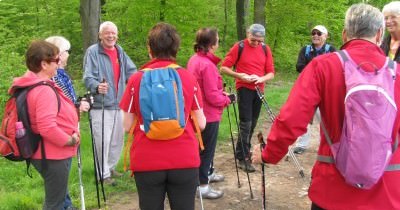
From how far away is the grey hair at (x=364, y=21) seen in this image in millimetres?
2727

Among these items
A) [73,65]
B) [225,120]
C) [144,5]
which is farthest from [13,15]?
[225,120]

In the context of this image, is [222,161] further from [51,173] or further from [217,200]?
[51,173]

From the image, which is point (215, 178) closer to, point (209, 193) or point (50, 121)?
point (209, 193)

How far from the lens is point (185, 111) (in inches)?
143

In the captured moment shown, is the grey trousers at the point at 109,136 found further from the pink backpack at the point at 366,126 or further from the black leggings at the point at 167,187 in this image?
the pink backpack at the point at 366,126

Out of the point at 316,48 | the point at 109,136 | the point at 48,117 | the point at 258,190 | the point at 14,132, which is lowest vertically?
the point at 258,190

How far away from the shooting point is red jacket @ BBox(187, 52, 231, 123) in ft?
17.5

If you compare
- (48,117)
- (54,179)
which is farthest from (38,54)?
(54,179)

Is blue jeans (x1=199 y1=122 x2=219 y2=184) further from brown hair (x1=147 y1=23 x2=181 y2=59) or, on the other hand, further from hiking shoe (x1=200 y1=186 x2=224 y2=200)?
brown hair (x1=147 y1=23 x2=181 y2=59)

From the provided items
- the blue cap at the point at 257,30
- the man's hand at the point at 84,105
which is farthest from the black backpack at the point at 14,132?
the blue cap at the point at 257,30

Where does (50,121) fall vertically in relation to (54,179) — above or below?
above

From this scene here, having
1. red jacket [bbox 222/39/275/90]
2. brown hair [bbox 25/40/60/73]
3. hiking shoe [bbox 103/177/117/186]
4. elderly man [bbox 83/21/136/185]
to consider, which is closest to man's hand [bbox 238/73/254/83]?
red jacket [bbox 222/39/275/90]

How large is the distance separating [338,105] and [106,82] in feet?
13.6

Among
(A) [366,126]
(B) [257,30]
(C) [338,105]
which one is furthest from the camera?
(B) [257,30]
